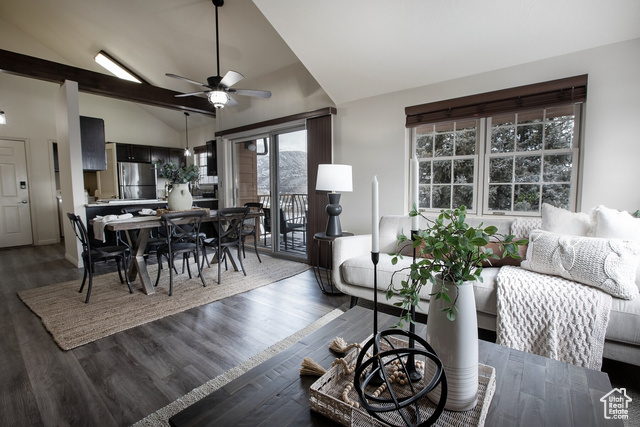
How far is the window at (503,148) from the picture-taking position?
2.57 meters

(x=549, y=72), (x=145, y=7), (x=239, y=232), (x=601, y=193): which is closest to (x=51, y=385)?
(x=239, y=232)

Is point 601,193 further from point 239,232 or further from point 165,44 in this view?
point 165,44

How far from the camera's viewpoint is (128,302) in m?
2.98

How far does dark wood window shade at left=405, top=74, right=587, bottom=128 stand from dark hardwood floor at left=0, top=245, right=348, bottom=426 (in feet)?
6.97

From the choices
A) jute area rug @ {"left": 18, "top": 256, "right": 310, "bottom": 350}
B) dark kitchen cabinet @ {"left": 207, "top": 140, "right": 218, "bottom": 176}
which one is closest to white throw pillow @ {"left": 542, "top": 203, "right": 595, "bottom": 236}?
jute area rug @ {"left": 18, "top": 256, "right": 310, "bottom": 350}

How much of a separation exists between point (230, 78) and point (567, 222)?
3406mm

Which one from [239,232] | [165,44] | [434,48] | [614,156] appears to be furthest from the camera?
[165,44]

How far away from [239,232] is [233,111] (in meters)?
2.85

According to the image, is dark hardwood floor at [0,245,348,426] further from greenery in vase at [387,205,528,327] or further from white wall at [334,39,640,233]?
white wall at [334,39,640,233]

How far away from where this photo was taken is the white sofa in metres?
1.61

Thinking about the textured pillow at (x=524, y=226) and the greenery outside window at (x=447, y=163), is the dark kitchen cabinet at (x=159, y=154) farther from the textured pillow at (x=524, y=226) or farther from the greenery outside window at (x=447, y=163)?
the textured pillow at (x=524, y=226)

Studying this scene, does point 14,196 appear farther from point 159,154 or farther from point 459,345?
point 459,345

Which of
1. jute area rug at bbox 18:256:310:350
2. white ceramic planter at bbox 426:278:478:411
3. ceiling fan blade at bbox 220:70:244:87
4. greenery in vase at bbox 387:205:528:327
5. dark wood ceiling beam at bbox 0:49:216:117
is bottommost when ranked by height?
jute area rug at bbox 18:256:310:350

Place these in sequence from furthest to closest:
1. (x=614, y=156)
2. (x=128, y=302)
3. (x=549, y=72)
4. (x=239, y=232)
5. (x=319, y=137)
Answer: (x=319, y=137) < (x=239, y=232) < (x=128, y=302) < (x=549, y=72) < (x=614, y=156)
